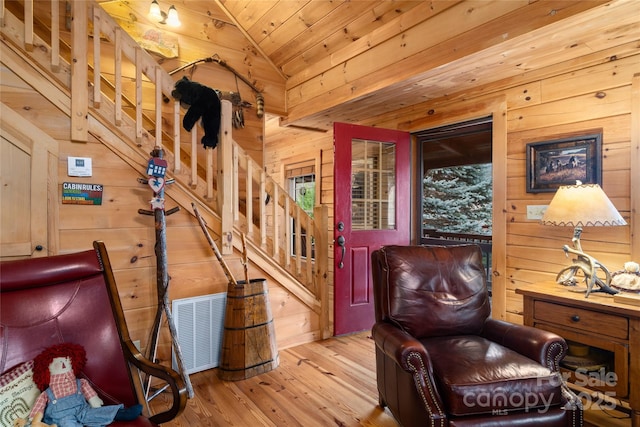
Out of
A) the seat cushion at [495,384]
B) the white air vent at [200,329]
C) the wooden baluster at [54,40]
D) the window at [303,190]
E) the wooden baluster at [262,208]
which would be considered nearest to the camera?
the seat cushion at [495,384]

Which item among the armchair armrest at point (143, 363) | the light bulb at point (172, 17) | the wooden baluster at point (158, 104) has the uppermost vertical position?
the light bulb at point (172, 17)

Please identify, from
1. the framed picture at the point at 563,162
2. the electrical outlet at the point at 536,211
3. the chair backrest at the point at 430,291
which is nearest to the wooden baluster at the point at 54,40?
the chair backrest at the point at 430,291

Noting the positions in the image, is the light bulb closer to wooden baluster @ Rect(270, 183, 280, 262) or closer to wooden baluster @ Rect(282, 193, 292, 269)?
wooden baluster @ Rect(270, 183, 280, 262)

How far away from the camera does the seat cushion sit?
1548 millimetres

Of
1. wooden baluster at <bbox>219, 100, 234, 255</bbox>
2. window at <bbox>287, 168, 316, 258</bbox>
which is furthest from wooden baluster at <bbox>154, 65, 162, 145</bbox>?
window at <bbox>287, 168, 316, 258</bbox>

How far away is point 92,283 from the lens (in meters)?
1.65

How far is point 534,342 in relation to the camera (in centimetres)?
178

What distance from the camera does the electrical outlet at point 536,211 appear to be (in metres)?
2.67

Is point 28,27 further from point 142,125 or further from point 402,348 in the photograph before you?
point 402,348

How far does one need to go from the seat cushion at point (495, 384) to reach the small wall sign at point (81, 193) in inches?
89.1

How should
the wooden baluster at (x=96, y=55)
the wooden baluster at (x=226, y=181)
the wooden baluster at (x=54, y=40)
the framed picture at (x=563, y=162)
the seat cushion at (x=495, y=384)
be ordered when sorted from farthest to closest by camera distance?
the wooden baluster at (x=226, y=181) < the framed picture at (x=563, y=162) < the wooden baluster at (x=96, y=55) < the wooden baluster at (x=54, y=40) < the seat cushion at (x=495, y=384)

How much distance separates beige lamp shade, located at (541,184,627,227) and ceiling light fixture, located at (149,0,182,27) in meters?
3.45

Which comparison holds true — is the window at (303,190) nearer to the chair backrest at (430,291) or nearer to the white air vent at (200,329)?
the white air vent at (200,329)

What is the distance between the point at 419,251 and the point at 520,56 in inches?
60.4
